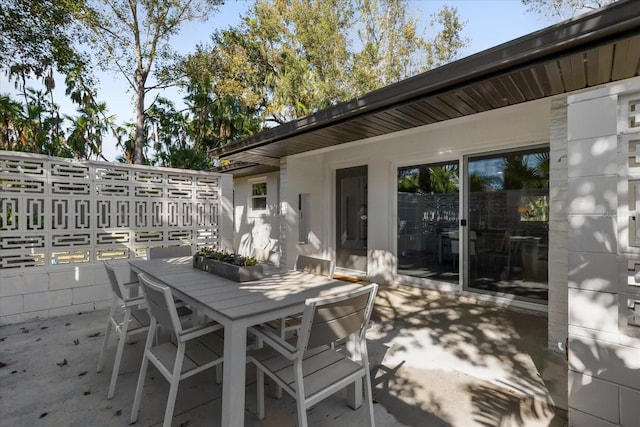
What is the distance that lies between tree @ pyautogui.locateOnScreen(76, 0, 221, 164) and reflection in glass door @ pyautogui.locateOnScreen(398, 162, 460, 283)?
9.25 meters

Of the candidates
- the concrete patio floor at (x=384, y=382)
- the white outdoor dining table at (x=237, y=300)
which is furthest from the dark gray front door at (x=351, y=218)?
the white outdoor dining table at (x=237, y=300)

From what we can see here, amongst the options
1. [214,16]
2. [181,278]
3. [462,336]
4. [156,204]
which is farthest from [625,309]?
[214,16]

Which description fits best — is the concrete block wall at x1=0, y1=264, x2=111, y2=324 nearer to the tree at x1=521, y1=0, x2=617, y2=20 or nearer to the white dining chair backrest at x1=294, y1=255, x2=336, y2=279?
the white dining chair backrest at x1=294, y1=255, x2=336, y2=279

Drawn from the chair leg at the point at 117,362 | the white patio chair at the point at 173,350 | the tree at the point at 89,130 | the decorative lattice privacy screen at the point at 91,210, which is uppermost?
the tree at the point at 89,130

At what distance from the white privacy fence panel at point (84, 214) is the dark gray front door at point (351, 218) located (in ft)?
8.73

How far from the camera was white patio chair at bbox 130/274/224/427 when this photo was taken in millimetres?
1730

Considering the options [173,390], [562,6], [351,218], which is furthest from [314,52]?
[173,390]

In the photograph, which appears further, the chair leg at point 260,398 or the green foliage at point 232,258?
the green foliage at point 232,258

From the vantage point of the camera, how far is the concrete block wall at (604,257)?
1731 millimetres

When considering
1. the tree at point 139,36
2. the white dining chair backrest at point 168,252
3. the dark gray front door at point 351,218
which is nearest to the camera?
the white dining chair backrest at point 168,252

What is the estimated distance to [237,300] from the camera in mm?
1880

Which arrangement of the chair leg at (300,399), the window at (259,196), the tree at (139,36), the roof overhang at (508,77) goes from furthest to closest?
the tree at (139,36), the window at (259,196), the roof overhang at (508,77), the chair leg at (300,399)

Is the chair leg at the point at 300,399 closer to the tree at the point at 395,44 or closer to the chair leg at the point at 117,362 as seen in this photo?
the chair leg at the point at 117,362

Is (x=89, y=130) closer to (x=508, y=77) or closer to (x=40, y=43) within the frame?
(x=40, y=43)
